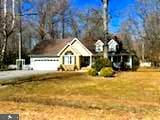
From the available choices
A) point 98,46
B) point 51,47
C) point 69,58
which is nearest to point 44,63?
point 51,47

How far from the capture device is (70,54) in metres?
58.5

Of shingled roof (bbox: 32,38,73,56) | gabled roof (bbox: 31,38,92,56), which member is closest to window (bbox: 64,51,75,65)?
gabled roof (bbox: 31,38,92,56)

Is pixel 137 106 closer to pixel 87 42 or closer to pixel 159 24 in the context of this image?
pixel 87 42

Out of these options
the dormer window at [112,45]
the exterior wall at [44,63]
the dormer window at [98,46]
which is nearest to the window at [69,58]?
the exterior wall at [44,63]

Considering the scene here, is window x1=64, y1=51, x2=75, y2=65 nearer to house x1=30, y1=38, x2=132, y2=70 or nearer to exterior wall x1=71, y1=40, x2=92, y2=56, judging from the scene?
house x1=30, y1=38, x2=132, y2=70

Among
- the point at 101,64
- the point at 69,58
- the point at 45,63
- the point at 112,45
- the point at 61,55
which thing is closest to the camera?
the point at 101,64

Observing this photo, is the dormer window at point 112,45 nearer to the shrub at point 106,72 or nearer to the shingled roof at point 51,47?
the shingled roof at point 51,47

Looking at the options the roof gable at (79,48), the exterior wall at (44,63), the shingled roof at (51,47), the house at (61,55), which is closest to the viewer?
the house at (61,55)

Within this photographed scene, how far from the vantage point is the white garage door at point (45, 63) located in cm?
5997

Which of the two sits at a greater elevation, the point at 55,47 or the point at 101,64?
the point at 55,47

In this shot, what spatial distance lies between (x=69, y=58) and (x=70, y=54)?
1.85ft

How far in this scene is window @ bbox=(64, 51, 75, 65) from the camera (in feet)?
190

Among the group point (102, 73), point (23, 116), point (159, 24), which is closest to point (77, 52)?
point (159, 24)

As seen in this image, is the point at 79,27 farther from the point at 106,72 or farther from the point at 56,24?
the point at 106,72
